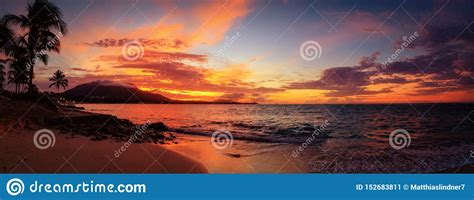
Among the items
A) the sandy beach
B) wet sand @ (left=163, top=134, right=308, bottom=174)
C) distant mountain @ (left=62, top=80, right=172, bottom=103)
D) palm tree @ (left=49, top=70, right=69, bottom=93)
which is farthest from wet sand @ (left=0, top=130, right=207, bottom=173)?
distant mountain @ (left=62, top=80, right=172, bottom=103)

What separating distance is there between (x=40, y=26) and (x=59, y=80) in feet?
6.35

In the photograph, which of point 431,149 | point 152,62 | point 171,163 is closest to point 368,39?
point 431,149

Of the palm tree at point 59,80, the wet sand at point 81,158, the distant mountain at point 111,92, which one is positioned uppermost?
the distant mountain at point 111,92

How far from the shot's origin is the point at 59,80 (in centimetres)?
989

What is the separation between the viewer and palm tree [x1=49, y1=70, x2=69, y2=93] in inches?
370

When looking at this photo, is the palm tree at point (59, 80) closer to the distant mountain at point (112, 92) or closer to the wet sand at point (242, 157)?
the distant mountain at point (112, 92)

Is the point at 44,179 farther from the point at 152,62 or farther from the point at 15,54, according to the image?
the point at 15,54

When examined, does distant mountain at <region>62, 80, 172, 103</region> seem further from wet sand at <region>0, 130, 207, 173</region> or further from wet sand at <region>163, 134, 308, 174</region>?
wet sand at <region>0, 130, 207, 173</region>

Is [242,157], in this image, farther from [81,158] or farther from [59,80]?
[59,80]

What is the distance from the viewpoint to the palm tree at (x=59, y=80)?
9.39 meters

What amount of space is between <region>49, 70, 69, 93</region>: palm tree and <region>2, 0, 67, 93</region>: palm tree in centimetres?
37

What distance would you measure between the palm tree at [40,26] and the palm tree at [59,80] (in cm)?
37

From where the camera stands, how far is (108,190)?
20.1 ft

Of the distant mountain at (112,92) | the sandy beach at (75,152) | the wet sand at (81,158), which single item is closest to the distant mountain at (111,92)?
the distant mountain at (112,92)
